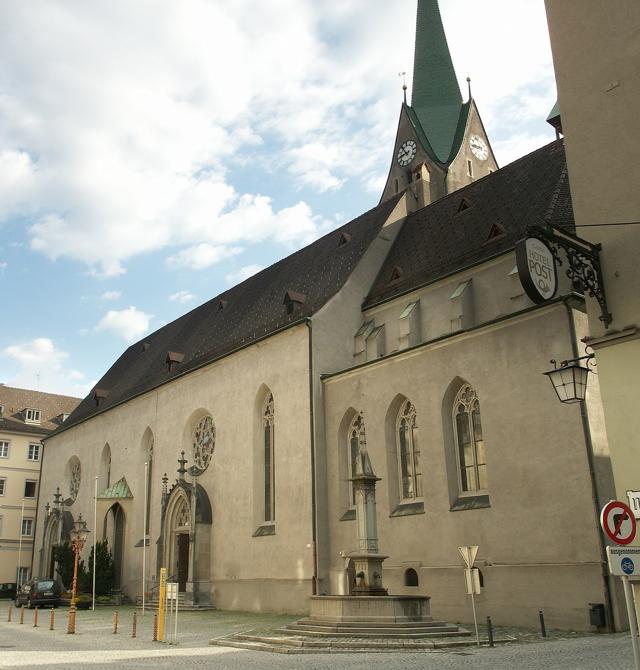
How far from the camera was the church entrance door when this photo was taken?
29828mm

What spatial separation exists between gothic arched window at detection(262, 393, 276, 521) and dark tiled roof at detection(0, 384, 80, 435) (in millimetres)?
31123

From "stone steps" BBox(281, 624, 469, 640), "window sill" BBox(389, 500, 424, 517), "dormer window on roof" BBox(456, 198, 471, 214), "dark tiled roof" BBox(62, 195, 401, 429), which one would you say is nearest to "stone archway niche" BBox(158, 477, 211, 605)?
"dark tiled roof" BBox(62, 195, 401, 429)

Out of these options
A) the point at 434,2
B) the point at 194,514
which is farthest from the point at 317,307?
the point at 434,2

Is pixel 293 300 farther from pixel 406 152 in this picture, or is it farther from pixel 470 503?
pixel 406 152

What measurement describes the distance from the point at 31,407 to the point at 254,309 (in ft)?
100

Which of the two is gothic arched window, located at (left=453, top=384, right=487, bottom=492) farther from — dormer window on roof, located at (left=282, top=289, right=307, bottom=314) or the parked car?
the parked car

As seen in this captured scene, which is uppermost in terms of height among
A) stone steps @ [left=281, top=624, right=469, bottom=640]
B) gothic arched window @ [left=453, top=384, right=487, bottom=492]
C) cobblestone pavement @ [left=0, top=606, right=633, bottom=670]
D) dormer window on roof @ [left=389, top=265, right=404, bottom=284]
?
dormer window on roof @ [left=389, top=265, right=404, bottom=284]

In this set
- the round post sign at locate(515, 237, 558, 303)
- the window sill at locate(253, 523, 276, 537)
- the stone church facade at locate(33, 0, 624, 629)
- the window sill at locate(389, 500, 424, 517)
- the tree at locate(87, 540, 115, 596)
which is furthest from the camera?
the tree at locate(87, 540, 115, 596)

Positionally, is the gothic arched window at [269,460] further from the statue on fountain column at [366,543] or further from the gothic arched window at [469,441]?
the statue on fountain column at [366,543]

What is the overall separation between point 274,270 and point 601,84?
22.8 m

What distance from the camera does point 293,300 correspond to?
2834 cm

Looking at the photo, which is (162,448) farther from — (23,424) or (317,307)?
(23,424)

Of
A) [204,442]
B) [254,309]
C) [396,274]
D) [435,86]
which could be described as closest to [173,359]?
[254,309]

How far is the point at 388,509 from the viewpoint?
72.2 feet
